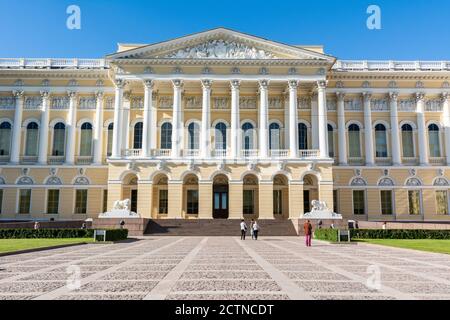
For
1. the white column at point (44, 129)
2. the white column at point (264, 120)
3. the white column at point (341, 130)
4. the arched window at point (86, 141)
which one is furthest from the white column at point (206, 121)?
the white column at point (44, 129)

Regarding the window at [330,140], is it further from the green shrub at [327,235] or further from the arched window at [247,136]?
the green shrub at [327,235]

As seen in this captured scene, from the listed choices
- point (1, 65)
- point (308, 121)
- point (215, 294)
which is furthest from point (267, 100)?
point (215, 294)

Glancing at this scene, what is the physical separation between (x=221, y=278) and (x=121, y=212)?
27.1 meters

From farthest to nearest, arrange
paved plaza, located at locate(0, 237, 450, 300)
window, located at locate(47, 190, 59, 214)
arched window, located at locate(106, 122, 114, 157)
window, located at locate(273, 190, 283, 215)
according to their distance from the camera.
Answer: arched window, located at locate(106, 122, 114, 157)
window, located at locate(47, 190, 59, 214)
window, located at locate(273, 190, 283, 215)
paved plaza, located at locate(0, 237, 450, 300)

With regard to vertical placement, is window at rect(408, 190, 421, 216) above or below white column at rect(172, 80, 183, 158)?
below

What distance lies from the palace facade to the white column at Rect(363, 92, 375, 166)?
0.15 m

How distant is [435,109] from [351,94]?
9.30 meters

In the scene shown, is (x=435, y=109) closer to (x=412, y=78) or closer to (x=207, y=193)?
(x=412, y=78)

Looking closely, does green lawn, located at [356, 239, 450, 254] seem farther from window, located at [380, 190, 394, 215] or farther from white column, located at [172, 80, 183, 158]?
white column, located at [172, 80, 183, 158]

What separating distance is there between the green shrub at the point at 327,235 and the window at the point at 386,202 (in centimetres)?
1616

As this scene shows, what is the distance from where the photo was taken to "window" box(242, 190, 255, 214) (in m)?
42.8

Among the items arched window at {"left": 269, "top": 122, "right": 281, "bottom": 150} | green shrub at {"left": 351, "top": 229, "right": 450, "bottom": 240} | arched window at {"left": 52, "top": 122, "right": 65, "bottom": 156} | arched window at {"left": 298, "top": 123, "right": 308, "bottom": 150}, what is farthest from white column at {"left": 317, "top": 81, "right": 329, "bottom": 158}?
arched window at {"left": 52, "top": 122, "right": 65, "bottom": 156}

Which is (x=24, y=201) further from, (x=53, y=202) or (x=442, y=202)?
(x=442, y=202)

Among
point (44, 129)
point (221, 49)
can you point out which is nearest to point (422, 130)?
point (221, 49)
